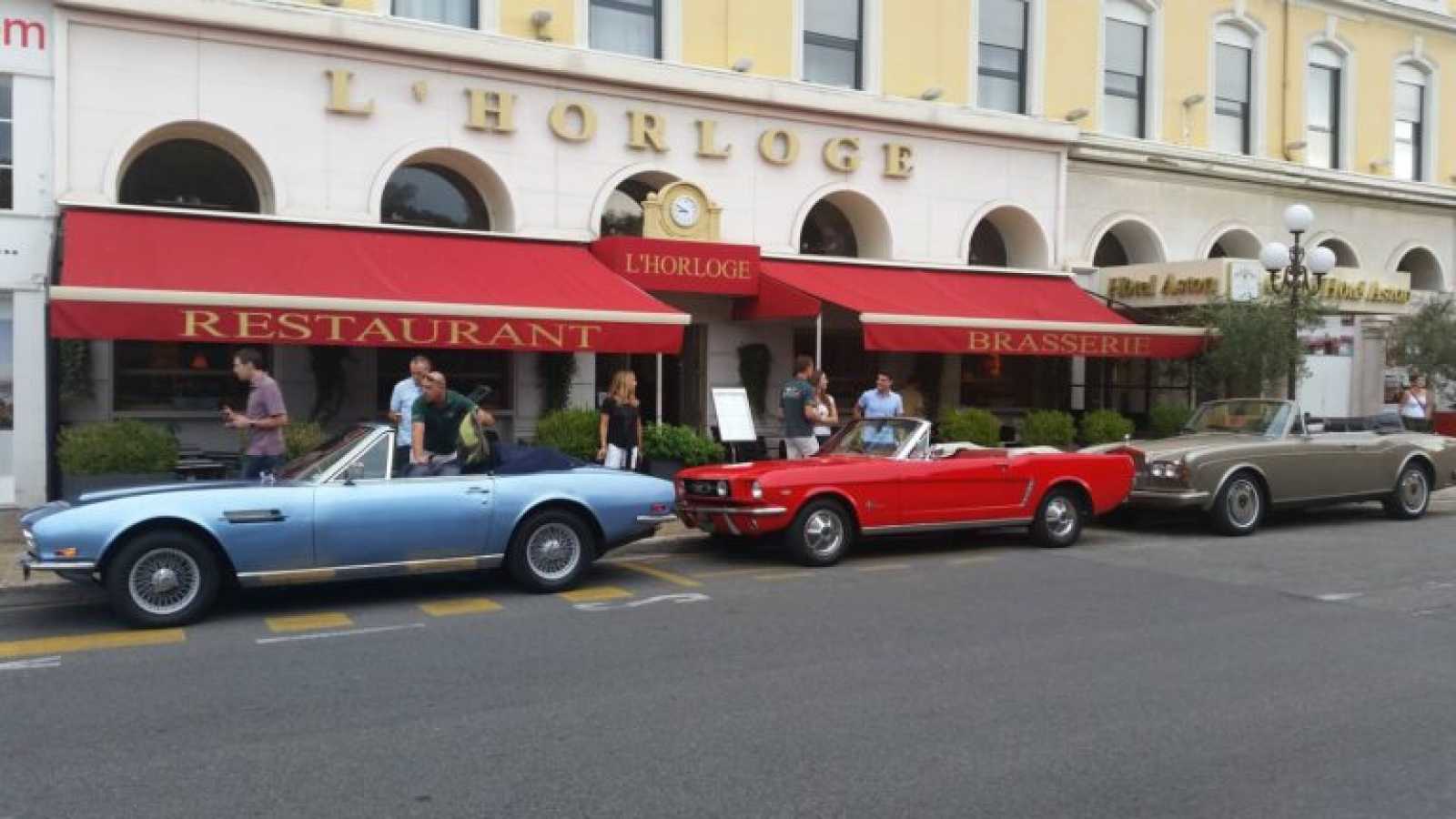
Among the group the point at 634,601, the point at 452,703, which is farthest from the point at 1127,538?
the point at 452,703

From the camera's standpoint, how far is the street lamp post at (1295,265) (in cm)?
1658

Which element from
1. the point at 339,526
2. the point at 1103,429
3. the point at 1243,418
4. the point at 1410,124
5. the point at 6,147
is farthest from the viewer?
the point at 1410,124

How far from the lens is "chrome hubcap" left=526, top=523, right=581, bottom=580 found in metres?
8.95

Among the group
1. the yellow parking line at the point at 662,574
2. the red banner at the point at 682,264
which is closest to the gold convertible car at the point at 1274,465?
the yellow parking line at the point at 662,574

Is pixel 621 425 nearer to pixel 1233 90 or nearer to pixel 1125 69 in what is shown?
pixel 1125 69

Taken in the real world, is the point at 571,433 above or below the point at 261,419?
below

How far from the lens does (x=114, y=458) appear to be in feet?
39.0

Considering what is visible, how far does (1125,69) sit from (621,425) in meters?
13.3

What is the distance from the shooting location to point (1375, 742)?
5352mm

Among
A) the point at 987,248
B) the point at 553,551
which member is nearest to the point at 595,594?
the point at 553,551

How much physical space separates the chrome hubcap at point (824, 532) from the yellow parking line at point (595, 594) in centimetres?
183

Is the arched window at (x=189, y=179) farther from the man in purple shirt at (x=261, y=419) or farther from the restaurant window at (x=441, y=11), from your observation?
the man in purple shirt at (x=261, y=419)

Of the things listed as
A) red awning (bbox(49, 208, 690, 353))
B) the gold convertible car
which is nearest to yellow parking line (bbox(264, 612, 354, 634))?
red awning (bbox(49, 208, 690, 353))

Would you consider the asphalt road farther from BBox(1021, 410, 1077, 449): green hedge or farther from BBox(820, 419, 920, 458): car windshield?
BBox(1021, 410, 1077, 449): green hedge
